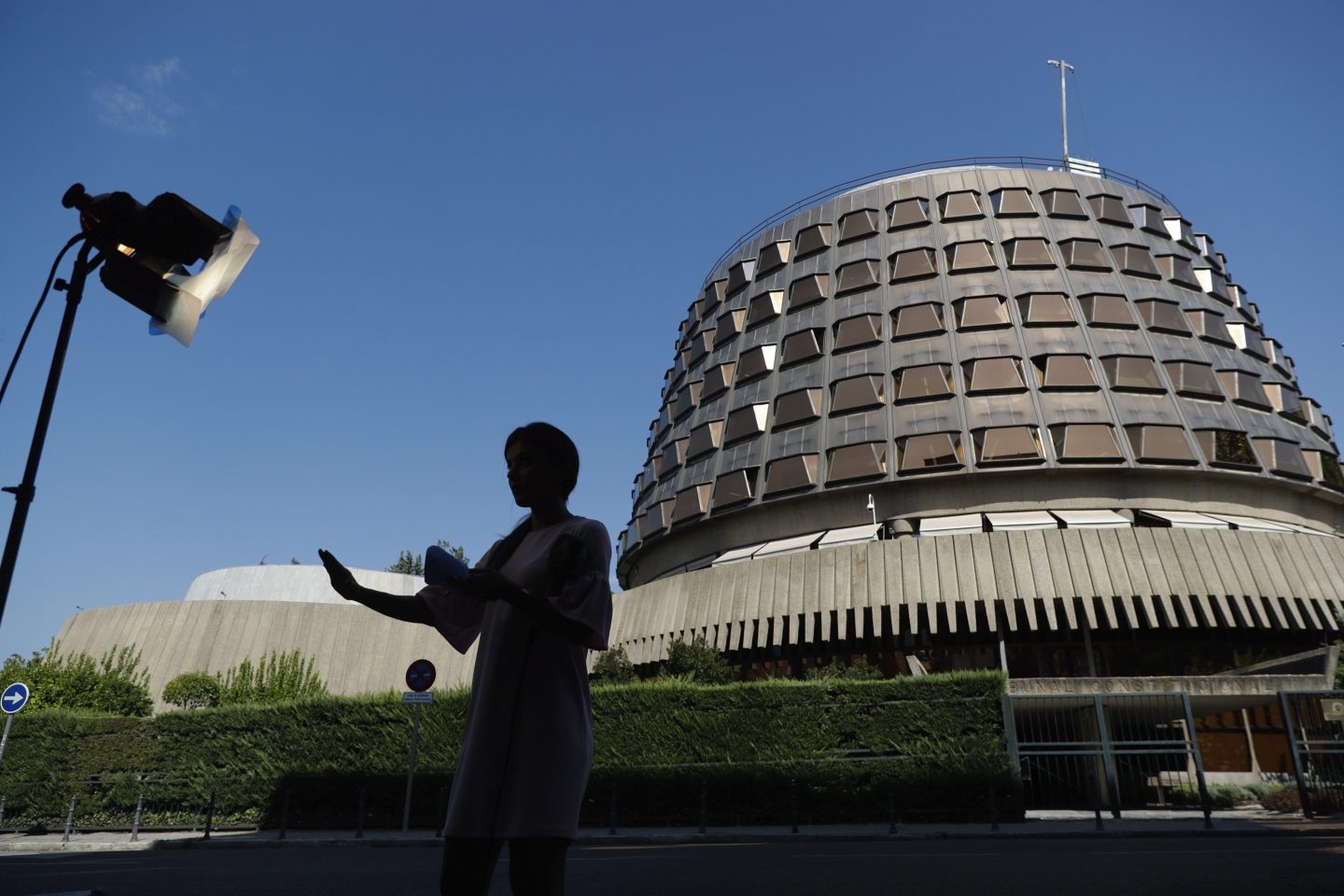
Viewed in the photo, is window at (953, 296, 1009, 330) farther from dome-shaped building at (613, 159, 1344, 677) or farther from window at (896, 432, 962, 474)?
window at (896, 432, 962, 474)

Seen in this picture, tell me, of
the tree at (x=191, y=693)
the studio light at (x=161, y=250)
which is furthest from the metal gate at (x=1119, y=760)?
the tree at (x=191, y=693)

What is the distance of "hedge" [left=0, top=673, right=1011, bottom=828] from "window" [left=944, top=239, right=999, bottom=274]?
25595mm

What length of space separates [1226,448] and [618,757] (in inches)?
1115

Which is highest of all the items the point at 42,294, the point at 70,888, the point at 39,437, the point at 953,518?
the point at 953,518

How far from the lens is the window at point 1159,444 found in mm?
34000

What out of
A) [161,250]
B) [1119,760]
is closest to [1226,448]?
[1119,760]

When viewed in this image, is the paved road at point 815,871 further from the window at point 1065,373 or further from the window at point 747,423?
the window at point 747,423

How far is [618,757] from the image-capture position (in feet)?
70.1

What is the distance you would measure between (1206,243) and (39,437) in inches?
2156

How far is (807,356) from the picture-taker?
41.6 m

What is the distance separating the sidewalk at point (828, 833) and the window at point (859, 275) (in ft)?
89.3

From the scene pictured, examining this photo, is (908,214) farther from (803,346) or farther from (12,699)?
(12,699)

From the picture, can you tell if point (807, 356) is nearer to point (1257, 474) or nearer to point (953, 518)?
point (953, 518)

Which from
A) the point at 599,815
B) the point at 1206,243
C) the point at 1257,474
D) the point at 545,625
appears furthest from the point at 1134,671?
the point at 545,625
